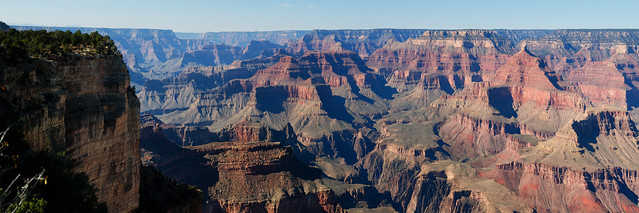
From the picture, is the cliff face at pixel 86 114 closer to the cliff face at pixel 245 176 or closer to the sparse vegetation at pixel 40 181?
the sparse vegetation at pixel 40 181

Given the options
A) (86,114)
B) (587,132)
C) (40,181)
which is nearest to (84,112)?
(86,114)

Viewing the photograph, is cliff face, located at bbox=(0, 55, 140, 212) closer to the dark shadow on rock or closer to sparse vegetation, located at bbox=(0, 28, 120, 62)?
sparse vegetation, located at bbox=(0, 28, 120, 62)

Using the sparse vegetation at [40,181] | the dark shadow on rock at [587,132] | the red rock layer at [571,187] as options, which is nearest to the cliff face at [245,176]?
the sparse vegetation at [40,181]

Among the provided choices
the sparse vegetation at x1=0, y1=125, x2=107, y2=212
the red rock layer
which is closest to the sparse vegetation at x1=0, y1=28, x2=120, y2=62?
the sparse vegetation at x1=0, y1=125, x2=107, y2=212

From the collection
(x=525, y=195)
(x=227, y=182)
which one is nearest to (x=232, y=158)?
(x=227, y=182)

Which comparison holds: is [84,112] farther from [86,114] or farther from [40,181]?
[40,181]

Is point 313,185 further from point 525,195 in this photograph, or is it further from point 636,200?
point 636,200
